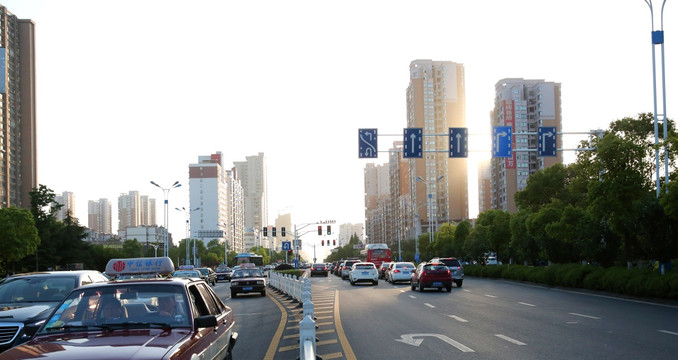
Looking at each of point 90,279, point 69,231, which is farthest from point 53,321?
point 69,231

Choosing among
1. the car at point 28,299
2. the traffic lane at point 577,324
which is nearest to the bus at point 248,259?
the traffic lane at point 577,324

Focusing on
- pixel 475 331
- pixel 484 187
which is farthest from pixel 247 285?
pixel 484 187

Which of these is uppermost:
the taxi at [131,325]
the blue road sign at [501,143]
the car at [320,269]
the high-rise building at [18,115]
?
the high-rise building at [18,115]

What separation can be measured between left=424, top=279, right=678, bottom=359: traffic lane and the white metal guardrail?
408 centimetres

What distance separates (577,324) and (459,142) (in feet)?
→ 47.0

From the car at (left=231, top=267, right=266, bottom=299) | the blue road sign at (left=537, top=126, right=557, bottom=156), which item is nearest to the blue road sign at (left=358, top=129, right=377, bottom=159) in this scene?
the blue road sign at (left=537, top=126, right=557, bottom=156)

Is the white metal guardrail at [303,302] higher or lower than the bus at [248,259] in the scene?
higher

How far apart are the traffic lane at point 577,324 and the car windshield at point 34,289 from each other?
334 inches

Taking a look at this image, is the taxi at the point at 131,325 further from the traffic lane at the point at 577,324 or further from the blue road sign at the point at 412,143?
the blue road sign at the point at 412,143

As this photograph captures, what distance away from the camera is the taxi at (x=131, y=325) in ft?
18.2

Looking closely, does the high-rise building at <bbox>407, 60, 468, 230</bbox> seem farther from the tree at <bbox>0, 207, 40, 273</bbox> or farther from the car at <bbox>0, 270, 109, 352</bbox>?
the car at <bbox>0, 270, 109, 352</bbox>

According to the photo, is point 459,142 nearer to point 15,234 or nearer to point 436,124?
point 15,234

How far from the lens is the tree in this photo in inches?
2243

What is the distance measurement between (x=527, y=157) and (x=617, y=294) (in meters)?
103
